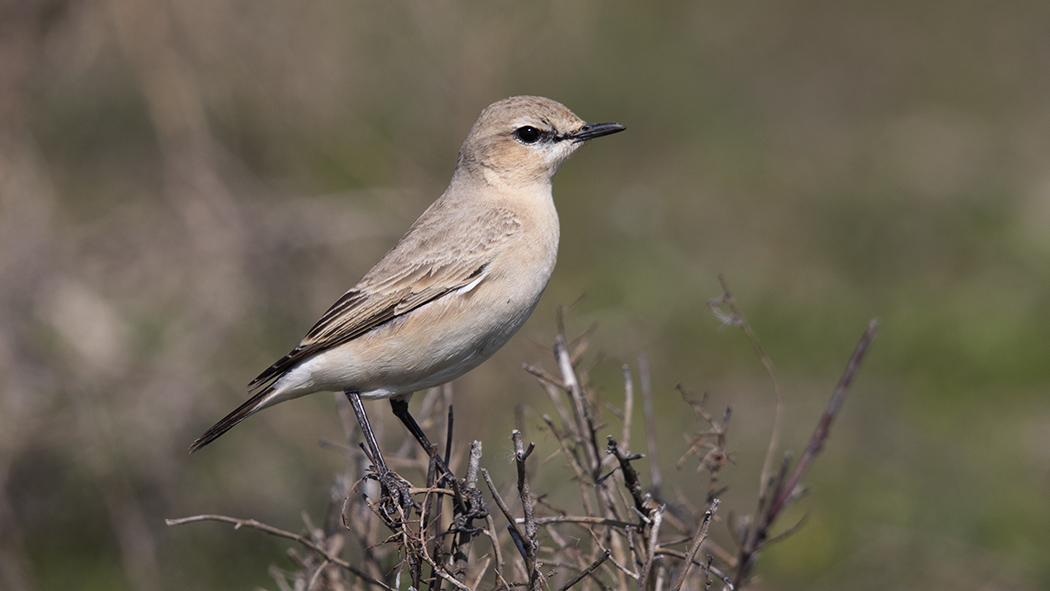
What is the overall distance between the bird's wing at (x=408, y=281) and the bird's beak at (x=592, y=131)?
590 millimetres

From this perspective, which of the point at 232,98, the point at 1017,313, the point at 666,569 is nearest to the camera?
the point at 666,569

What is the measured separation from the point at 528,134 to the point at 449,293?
39.7 inches

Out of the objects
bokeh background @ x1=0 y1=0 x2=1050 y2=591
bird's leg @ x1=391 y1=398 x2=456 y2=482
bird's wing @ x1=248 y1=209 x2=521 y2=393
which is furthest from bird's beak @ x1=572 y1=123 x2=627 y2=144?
bird's leg @ x1=391 y1=398 x2=456 y2=482

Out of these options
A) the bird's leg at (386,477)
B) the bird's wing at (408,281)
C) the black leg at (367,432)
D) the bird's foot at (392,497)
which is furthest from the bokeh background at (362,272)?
the bird's foot at (392,497)

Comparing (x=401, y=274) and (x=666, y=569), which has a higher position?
(x=401, y=274)

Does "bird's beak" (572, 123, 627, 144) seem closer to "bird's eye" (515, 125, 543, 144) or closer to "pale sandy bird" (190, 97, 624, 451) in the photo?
"pale sandy bird" (190, 97, 624, 451)

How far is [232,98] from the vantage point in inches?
346

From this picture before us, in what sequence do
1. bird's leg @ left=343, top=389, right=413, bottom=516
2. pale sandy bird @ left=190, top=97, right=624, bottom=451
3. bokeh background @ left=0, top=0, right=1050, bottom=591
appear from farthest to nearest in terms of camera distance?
bokeh background @ left=0, top=0, right=1050, bottom=591
pale sandy bird @ left=190, top=97, right=624, bottom=451
bird's leg @ left=343, top=389, right=413, bottom=516

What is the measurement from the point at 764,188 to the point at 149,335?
7.17 metres

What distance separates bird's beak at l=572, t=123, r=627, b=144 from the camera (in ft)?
16.5

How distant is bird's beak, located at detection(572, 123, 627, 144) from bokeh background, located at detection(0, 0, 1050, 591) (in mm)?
1231

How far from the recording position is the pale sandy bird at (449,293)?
4457mm

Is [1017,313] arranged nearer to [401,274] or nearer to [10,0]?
[401,274]

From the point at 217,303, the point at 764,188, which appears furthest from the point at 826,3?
the point at 217,303
